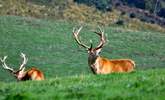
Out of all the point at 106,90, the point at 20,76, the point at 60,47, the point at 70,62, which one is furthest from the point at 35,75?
the point at 60,47

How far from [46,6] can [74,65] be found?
1795 inches

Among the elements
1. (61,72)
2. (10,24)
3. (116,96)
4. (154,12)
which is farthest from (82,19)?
(116,96)

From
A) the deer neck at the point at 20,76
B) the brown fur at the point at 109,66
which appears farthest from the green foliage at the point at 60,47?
the brown fur at the point at 109,66

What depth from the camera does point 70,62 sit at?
147 ft

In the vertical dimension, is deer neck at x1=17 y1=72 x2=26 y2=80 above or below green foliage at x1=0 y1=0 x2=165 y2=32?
below

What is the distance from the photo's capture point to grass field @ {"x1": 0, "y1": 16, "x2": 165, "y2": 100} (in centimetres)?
1453

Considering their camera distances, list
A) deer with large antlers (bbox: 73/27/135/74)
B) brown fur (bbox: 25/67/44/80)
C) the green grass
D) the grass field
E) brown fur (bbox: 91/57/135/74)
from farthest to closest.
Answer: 1. brown fur (bbox: 25/67/44/80)
2. brown fur (bbox: 91/57/135/74)
3. deer with large antlers (bbox: 73/27/135/74)
4. the grass field
5. the green grass

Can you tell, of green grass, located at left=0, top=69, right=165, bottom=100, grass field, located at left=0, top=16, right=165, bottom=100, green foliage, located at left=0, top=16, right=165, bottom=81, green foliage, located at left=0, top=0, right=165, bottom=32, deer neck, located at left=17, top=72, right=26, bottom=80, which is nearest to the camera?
green grass, located at left=0, top=69, right=165, bottom=100

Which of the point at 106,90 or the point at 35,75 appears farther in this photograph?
the point at 35,75

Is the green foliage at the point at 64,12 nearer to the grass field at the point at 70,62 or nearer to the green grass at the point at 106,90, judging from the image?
the grass field at the point at 70,62

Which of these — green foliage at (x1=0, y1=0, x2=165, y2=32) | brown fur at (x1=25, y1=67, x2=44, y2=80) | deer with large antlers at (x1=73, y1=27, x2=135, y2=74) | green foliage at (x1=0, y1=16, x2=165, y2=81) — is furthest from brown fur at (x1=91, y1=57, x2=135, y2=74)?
green foliage at (x1=0, y1=0, x2=165, y2=32)

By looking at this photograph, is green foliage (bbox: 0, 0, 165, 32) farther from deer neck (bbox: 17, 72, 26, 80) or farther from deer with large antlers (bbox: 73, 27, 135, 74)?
deer with large antlers (bbox: 73, 27, 135, 74)

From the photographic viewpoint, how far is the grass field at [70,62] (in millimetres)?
14531

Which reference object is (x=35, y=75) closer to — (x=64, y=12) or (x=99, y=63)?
(x=99, y=63)
